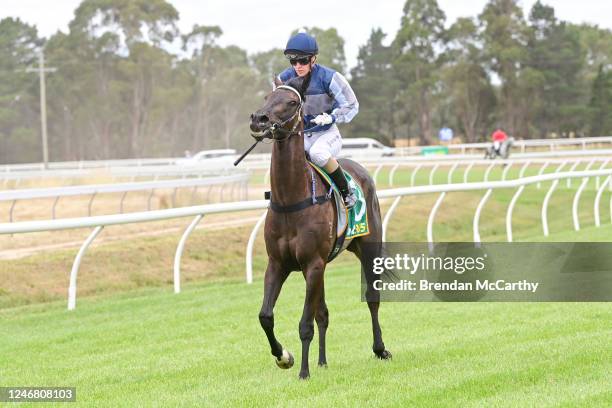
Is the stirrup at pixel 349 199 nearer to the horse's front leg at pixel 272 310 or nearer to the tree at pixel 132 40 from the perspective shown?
the horse's front leg at pixel 272 310

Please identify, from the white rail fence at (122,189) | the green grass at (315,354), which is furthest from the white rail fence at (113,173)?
the green grass at (315,354)

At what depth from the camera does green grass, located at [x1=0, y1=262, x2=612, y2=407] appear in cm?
478

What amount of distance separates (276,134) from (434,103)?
56.2 metres

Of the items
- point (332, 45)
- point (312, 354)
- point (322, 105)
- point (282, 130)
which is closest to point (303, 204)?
point (282, 130)

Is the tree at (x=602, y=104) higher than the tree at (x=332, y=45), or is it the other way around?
the tree at (x=332, y=45)

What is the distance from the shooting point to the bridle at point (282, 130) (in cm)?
504

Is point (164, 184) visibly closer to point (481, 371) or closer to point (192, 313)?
point (192, 313)

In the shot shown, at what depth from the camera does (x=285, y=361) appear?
5.37 metres

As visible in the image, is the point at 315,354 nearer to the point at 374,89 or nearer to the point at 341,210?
the point at 341,210

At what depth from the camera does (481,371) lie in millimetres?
5141

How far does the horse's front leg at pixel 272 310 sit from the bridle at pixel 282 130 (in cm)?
74

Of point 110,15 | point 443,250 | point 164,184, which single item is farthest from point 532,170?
point 110,15

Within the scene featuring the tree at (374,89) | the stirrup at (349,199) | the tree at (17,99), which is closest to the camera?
the stirrup at (349,199)

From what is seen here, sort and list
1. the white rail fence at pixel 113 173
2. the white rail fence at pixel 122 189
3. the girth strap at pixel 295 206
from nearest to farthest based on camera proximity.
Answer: the girth strap at pixel 295 206 < the white rail fence at pixel 122 189 < the white rail fence at pixel 113 173
